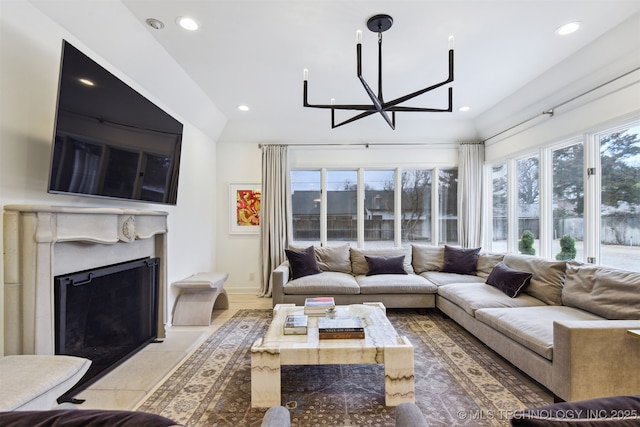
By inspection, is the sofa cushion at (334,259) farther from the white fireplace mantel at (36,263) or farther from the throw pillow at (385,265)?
the white fireplace mantel at (36,263)

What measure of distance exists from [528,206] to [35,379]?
4.82 meters

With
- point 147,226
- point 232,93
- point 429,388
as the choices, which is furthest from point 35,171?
Result: point 429,388

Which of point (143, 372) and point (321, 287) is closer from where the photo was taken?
point (143, 372)

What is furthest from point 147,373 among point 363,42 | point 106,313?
point 363,42

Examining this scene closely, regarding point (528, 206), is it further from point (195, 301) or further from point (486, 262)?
point (195, 301)

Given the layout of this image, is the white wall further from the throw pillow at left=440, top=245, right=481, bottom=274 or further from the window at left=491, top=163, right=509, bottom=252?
the window at left=491, top=163, right=509, bottom=252

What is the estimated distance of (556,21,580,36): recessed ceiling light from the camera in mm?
2307

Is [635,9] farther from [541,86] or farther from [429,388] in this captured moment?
[429,388]

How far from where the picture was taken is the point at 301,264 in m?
3.99

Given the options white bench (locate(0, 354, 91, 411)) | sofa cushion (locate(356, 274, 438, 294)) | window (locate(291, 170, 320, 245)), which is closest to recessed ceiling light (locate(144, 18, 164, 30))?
white bench (locate(0, 354, 91, 411))

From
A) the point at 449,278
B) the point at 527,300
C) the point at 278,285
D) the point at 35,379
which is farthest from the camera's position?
the point at 449,278

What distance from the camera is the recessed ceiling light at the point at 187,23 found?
7.32ft

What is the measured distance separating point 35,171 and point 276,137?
10.7 feet

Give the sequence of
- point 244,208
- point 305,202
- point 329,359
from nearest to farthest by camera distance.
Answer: point 329,359
point 244,208
point 305,202
